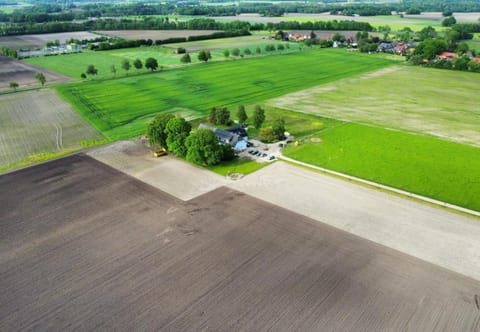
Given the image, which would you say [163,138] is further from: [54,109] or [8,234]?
[54,109]

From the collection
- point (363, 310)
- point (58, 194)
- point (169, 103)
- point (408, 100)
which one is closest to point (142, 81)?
point (169, 103)

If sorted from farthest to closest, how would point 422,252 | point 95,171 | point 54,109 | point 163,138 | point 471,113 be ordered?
point 54,109 < point 471,113 < point 163,138 < point 95,171 < point 422,252

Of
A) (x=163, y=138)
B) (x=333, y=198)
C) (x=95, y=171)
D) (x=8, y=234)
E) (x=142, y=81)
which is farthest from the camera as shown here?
(x=142, y=81)

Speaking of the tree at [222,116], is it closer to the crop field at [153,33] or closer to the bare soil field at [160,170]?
the bare soil field at [160,170]

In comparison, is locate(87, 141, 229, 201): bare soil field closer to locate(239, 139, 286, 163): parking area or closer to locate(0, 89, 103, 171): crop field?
locate(0, 89, 103, 171): crop field

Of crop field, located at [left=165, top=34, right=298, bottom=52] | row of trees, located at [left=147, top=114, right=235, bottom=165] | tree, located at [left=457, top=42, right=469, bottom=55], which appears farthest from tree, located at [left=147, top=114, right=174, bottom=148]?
tree, located at [left=457, top=42, right=469, bottom=55]

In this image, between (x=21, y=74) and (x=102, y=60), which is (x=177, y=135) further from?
(x=102, y=60)

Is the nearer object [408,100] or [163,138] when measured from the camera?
[163,138]
